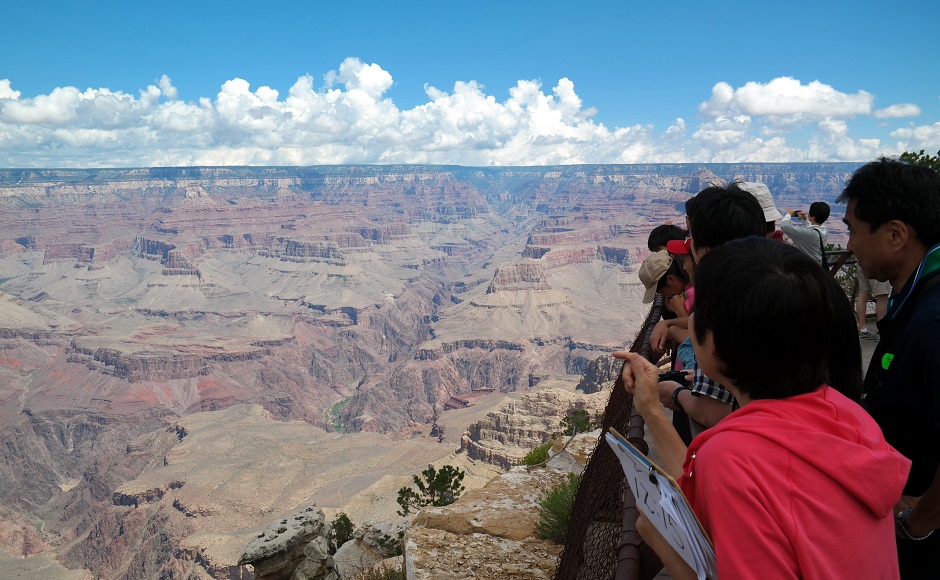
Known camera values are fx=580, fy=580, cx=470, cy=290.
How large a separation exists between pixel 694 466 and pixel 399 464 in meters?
57.1

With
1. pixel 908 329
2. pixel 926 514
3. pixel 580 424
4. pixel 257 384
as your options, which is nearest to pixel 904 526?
pixel 926 514

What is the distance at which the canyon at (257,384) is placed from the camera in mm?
52844

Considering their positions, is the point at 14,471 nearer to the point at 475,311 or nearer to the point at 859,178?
the point at 475,311

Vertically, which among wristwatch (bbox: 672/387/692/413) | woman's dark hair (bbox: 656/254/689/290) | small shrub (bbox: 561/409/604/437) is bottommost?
small shrub (bbox: 561/409/604/437)

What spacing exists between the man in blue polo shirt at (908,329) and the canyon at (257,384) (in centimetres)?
3623

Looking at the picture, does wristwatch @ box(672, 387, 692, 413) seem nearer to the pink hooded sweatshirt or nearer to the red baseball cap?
the pink hooded sweatshirt

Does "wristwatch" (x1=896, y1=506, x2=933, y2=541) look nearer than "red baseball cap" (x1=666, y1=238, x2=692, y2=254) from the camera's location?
Yes

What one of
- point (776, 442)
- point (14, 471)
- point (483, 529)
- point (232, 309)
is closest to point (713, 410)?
point (776, 442)

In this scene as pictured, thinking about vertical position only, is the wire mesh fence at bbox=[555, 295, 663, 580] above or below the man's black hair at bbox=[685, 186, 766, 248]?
below

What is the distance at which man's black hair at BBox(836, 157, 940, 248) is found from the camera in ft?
8.65

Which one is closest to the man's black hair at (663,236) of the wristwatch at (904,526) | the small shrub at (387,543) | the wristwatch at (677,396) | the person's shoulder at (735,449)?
the wristwatch at (677,396)

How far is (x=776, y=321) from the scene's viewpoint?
1581 mm

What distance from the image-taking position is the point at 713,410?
2490mm

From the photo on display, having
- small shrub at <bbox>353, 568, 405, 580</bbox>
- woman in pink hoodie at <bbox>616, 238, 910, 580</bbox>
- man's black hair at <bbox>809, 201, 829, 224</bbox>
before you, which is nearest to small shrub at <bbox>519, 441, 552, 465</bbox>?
small shrub at <bbox>353, 568, 405, 580</bbox>
